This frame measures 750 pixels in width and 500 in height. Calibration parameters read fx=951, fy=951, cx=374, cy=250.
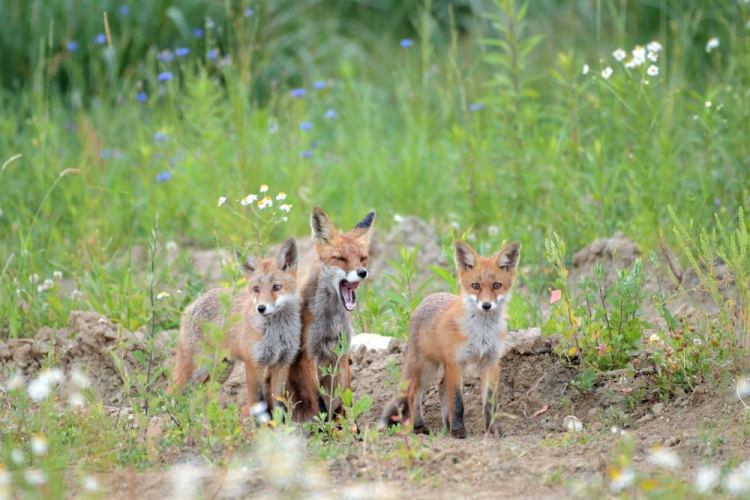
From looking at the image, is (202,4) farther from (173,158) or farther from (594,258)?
(594,258)

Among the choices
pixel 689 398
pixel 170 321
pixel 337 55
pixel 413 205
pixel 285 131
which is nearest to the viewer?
pixel 689 398

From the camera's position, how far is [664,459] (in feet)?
13.8

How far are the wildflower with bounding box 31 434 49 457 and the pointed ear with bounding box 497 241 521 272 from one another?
9.28 feet

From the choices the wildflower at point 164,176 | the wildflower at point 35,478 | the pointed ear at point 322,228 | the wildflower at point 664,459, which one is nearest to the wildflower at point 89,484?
the wildflower at point 35,478

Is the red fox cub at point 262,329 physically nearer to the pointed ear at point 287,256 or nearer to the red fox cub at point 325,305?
the pointed ear at point 287,256

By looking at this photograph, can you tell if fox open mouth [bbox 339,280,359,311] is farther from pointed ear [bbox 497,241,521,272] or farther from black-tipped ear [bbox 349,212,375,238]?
pointed ear [bbox 497,241,521,272]

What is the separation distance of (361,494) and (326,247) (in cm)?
244

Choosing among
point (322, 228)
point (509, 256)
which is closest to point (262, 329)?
point (322, 228)

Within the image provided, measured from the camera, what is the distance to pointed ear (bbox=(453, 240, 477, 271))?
5.88 meters

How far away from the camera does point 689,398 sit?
569cm

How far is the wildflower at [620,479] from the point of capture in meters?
3.92

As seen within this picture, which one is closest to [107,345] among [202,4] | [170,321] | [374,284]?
[170,321]

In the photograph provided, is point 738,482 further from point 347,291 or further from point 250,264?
point 250,264

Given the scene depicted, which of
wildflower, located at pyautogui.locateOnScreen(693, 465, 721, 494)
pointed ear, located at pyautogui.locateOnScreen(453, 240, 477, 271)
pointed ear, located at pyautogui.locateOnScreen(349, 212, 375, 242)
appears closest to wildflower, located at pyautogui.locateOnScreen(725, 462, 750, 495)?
wildflower, located at pyautogui.locateOnScreen(693, 465, 721, 494)
